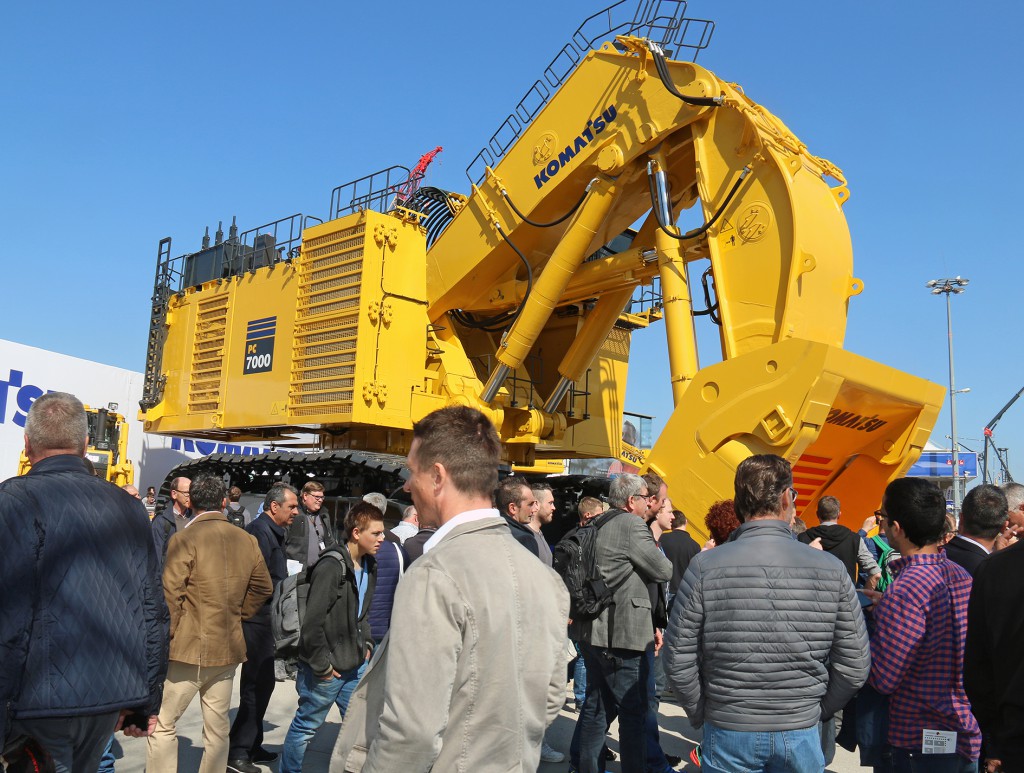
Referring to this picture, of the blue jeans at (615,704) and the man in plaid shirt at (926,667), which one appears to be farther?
the blue jeans at (615,704)

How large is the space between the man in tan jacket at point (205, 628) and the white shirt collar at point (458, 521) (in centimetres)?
289

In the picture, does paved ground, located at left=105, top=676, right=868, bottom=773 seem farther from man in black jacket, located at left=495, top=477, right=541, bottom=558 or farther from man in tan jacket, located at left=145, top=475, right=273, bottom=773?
man in black jacket, located at left=495, top=477, right=541, bottom=558

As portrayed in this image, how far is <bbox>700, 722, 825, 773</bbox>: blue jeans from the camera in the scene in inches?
124

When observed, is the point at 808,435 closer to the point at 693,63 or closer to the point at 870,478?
the point at 870,478

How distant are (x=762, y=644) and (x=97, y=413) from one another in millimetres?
18321

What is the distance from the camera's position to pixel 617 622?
5145 mm

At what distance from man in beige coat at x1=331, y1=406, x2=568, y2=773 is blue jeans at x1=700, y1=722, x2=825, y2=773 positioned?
3.58 ft

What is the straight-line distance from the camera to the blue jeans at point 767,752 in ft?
10.3

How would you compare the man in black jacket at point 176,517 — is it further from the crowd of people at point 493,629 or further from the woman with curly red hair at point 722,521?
the woman with curly red hair at point 722,521

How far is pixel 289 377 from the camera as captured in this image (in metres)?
12.7

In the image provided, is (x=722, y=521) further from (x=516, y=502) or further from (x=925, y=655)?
(x=925, y=655)

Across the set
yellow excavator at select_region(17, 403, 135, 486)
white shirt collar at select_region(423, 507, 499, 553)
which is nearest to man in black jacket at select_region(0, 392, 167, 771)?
white shirt collar at select_region(423, 507, 499, 553)

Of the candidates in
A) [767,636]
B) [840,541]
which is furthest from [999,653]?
[840,541]

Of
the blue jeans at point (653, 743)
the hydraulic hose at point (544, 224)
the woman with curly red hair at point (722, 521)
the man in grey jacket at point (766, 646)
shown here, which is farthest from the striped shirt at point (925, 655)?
the hydraulic hose at point (544, 224)
